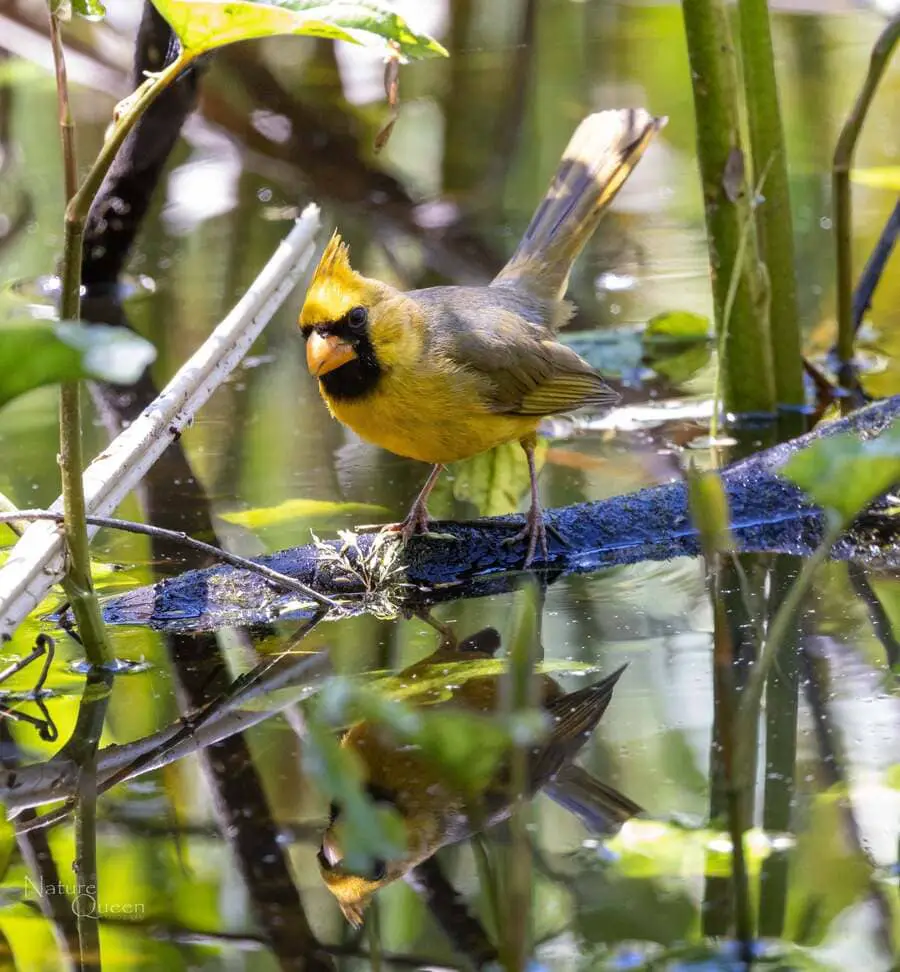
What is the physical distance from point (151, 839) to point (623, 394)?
3.13 metres

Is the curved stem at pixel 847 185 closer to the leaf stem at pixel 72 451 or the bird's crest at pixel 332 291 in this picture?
the bird's crest at pixel 332 291

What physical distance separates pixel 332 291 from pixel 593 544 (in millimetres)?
970

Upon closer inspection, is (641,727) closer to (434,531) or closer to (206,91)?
(434,531)

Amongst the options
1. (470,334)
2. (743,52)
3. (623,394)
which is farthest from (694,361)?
(470,334)

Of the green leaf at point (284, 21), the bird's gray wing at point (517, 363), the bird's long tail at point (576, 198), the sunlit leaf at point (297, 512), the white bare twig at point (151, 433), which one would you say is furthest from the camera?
the bird's long tail at point (576, 198)

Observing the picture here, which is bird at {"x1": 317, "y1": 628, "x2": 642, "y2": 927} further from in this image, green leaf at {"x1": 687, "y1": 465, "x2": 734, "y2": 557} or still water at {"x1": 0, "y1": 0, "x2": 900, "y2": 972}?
green leaf at {"x1": 687, "y1": 465, "x2": 734, "y2": 557}

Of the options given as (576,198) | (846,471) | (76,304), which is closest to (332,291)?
(76,304)

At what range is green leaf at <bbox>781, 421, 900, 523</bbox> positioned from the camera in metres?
2.05

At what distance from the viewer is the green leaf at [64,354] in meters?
1.94

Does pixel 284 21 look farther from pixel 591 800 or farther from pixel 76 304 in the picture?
pixel 591 800

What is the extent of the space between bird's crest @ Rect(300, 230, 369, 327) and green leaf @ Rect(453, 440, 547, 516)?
89 centimetres

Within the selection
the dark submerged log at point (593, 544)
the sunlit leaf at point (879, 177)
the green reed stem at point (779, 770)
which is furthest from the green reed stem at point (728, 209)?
the sunlit leaf at point (879, 177)

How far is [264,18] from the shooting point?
8.07 feet

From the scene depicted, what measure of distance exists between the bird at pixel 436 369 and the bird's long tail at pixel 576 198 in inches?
8.1
